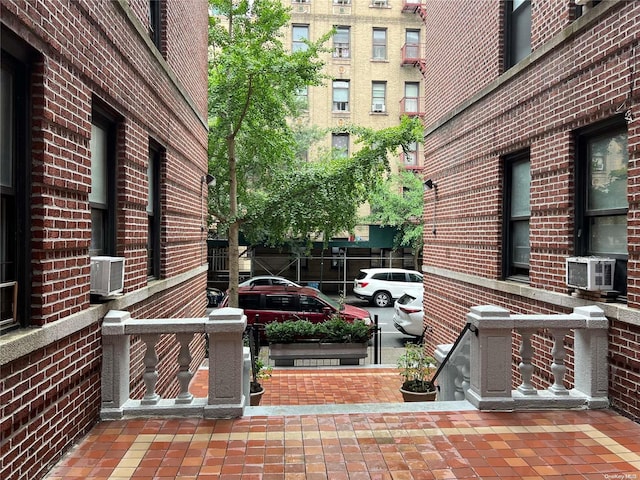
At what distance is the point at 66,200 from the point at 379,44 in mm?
28772

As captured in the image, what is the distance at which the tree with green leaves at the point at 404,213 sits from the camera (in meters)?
24.8

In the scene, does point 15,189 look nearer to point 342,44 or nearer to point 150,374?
point 150,374

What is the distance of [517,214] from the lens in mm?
7594

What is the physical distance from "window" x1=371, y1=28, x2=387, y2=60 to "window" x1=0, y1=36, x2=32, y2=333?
28.4m

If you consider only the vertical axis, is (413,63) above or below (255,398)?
above

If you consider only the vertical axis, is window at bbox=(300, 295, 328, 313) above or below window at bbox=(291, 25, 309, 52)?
below

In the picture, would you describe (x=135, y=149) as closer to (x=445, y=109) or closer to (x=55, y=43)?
(x=55, y=43)

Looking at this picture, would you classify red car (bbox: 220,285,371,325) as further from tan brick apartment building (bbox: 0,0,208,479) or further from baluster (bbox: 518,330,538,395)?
baluster (bbox: 518,330,538,395)

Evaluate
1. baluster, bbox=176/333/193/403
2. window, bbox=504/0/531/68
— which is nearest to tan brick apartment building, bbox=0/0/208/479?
baluster, bbox=176/333/193/403

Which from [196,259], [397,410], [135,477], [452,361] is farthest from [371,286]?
[135,477]

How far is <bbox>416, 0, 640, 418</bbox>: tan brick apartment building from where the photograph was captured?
5.09m

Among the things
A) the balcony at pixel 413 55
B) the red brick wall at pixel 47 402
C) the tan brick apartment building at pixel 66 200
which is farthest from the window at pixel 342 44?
the red brick wall at pixel 47 402

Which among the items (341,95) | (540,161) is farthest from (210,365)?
(341,95)

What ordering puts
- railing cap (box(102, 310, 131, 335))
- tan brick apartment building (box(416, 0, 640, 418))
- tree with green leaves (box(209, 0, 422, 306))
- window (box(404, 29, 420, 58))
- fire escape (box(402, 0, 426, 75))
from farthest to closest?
window (box(404, 29, 420, 58)), fire escape (box(402, 0, 426, 75)), tree with green leaves (box(209, 0, 422, 306)), tan brick apartment building (box(416, 0, 640, 418)), railing cap (box(102, 310, 131, 335))
